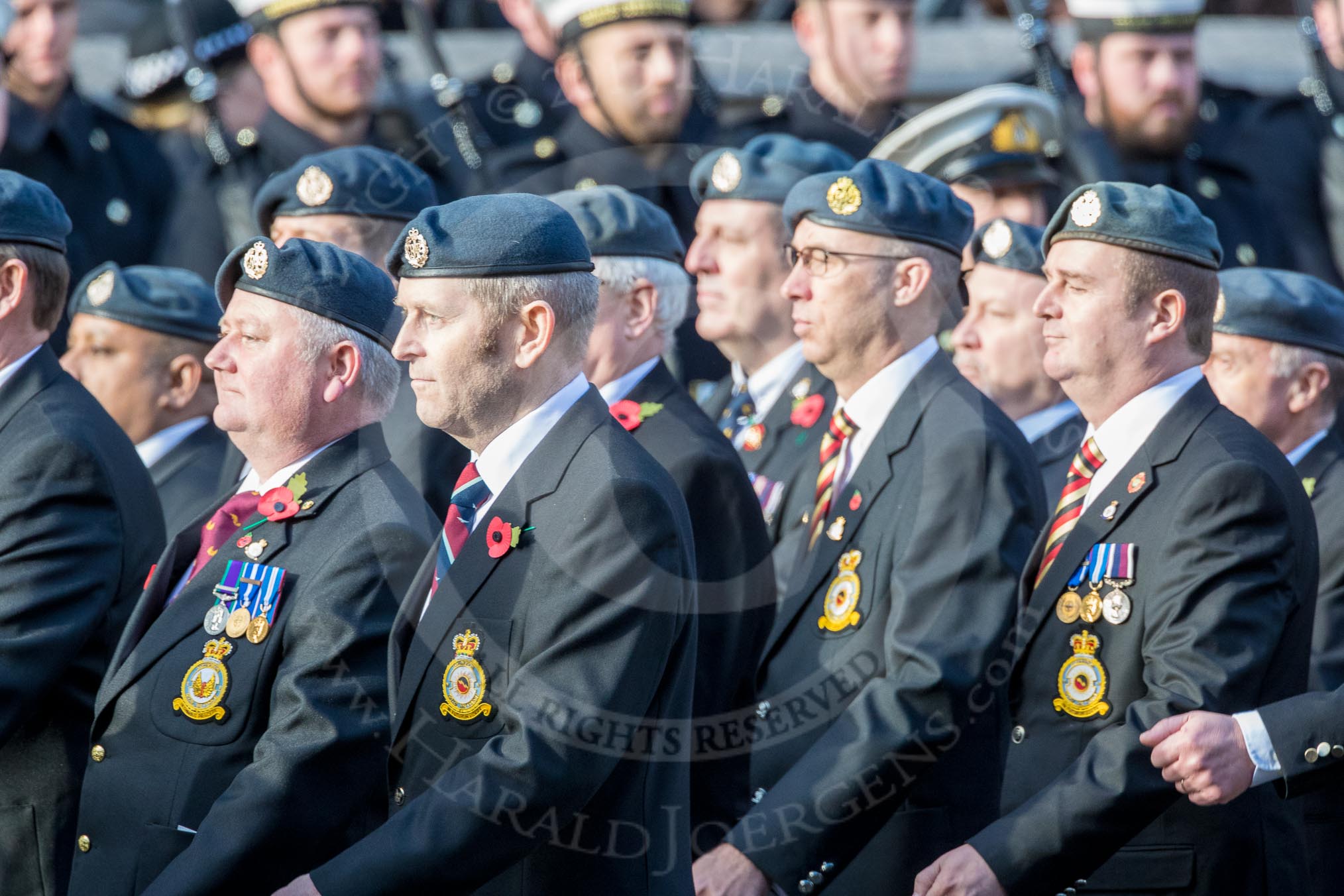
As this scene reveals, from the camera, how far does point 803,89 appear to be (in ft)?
26.7

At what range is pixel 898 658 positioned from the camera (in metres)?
4.44

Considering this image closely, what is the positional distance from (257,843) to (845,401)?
6.47ft

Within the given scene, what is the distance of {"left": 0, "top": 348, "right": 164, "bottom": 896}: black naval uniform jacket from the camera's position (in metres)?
4.26

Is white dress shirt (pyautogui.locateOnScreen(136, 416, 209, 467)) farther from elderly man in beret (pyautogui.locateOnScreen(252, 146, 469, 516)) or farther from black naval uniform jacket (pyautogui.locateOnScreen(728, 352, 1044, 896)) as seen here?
black naval uniform jacket (pyautogui.locateOnScreen(728, 352, 1044, 896))

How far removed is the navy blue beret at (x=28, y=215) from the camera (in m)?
4.61

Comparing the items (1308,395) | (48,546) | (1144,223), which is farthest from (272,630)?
(1308,395)

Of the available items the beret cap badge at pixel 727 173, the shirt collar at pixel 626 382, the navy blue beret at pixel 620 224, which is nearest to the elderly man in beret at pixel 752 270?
the beret cap badge at pixel 727 173

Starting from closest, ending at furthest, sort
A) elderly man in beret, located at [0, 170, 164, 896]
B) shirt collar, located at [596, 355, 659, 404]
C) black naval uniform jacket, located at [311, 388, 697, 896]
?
black naval uniform jacket, located at [311, 388, 697, 896] → elderly man in beret, located at [0, 170, 164, 896] → shirt collar, located at [596, 355, 659, 404]

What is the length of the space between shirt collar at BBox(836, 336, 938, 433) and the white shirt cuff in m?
1.29

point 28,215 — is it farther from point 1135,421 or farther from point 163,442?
point 1135,421

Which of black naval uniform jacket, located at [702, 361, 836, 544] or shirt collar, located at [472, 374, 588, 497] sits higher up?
shirt collar, located at [472, 374, 588, 497]

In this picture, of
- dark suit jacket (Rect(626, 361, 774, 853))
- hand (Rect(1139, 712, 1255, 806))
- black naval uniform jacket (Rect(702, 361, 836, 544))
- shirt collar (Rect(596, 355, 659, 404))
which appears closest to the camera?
hand (Rect(1139, 712, 1255, 806))

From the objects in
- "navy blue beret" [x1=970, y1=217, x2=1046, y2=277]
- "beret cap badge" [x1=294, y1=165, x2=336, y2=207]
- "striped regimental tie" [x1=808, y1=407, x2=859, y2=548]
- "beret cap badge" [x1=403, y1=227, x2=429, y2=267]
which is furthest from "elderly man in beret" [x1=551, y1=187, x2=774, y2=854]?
"navy blue beret" [x1=970, y1=217, x2=1046, y2=277]

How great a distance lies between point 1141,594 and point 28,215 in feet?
8.76
